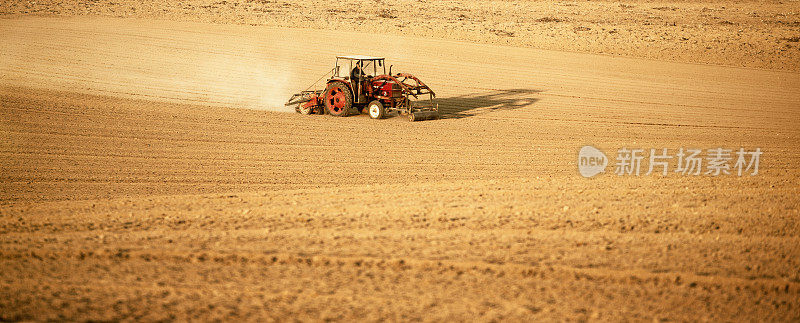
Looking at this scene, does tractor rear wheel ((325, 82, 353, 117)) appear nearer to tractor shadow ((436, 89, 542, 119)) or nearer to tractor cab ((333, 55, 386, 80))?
tractor cab ((333, 55, 386, 80))

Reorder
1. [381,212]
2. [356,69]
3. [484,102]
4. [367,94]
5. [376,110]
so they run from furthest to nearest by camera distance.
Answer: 1. [484,102]
2. [367,94]
3. [356,69]
4. [376,110]
5. [381,212]

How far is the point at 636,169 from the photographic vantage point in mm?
10234

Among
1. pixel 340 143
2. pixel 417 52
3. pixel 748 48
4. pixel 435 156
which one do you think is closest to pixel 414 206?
pixel 435 156

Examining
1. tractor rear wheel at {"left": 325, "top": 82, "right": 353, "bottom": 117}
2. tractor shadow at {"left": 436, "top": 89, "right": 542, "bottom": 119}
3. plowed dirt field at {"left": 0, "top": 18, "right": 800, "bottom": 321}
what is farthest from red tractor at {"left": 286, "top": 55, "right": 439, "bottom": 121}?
tractor shadow at {"left": 436, "top": 89, "right": 542, "bottom": 119}

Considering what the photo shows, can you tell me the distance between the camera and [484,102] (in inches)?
742

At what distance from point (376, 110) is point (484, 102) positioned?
4.39m

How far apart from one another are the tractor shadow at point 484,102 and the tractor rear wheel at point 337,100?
251 cm

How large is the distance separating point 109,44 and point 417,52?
13.4 meters

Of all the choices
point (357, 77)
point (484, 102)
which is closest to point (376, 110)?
point (357, 77)

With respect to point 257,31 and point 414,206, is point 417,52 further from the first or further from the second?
point 414,206

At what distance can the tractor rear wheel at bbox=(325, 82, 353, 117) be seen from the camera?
15.9 metres

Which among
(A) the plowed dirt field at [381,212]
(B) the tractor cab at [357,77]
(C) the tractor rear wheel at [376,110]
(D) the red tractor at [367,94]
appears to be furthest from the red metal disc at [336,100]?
(C) the tractor rear wheel at [376,110]

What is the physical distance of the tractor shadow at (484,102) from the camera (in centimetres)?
1716

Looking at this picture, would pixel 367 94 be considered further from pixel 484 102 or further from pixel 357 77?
pixel 484 102
